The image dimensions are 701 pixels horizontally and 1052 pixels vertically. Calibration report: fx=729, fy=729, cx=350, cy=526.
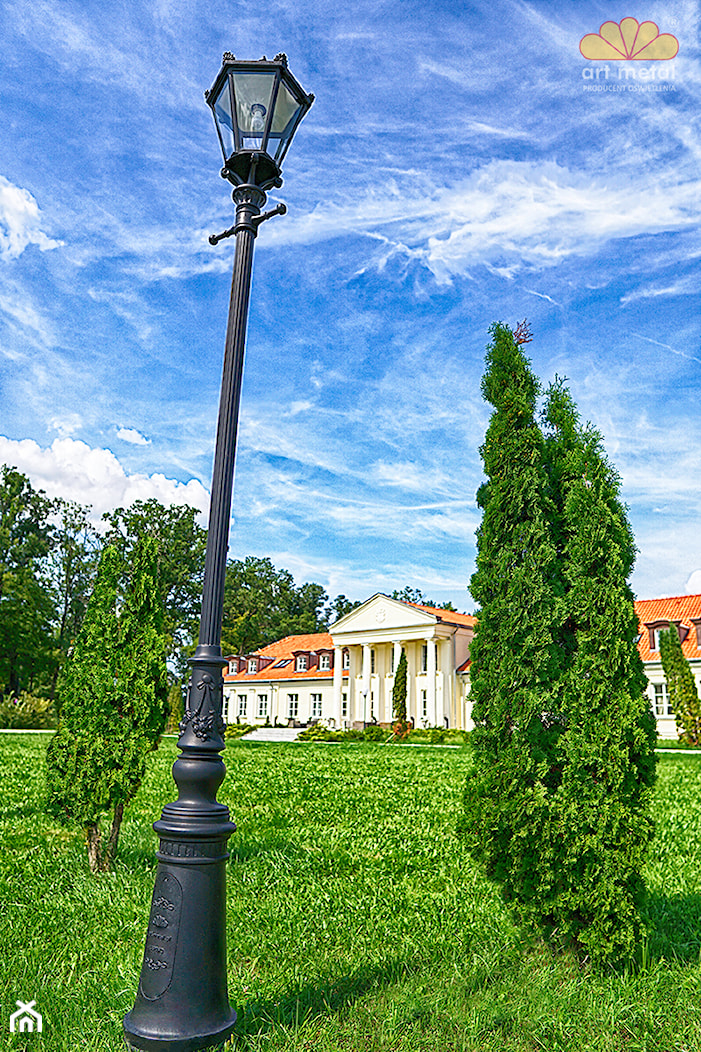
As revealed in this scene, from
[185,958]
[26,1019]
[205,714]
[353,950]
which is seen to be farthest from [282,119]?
[353,950]

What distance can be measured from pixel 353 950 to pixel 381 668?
122 ft

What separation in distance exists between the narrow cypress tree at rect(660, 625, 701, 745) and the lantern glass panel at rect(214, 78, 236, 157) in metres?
28.2

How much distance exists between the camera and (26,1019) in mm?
3510

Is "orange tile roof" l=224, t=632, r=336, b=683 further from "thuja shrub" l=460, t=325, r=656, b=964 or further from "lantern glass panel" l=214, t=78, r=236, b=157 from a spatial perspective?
"lantern glass panel" l=214, t=78, r=236, b=157

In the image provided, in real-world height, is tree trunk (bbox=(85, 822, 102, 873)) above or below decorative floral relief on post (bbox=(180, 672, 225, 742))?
below

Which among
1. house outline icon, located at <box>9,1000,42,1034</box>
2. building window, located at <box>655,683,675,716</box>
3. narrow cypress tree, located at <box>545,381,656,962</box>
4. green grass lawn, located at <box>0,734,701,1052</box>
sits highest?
building window, located at <box>655,683,675,716</box>

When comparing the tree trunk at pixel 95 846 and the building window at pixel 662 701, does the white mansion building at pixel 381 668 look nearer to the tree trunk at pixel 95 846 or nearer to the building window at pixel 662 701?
the building window at pixel 662 701

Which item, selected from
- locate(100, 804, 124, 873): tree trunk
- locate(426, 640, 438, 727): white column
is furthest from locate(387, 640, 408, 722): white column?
locate(100, 804, 124, 873): tree trunk

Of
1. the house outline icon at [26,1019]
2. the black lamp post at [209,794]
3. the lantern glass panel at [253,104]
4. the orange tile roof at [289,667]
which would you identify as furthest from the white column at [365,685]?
the lantern glass panel at [253,104]

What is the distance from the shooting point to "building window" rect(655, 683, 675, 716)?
1216 inches

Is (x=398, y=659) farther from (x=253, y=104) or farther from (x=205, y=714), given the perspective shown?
(x=253, y=104)

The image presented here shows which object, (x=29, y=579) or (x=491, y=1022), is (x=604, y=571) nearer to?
(x=491, y=1022)

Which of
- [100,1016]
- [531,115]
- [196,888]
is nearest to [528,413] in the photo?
[196,888]

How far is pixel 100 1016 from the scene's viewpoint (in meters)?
3.54
